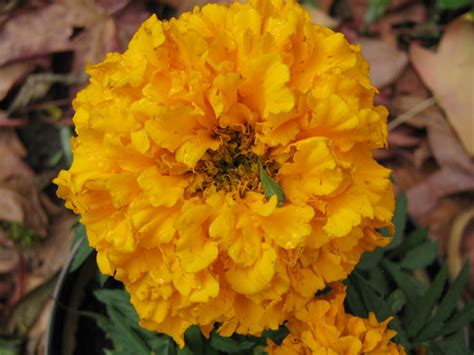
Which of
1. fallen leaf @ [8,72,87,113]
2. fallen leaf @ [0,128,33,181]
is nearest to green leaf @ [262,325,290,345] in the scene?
fallen leaf @ [0,128,33,181]

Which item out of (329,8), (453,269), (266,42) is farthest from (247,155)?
(329,8)

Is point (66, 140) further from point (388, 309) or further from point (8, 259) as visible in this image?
point (388, 309)

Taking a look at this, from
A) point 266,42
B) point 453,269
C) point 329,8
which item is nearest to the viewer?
point 266,42

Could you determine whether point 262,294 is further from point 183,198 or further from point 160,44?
point 160,44

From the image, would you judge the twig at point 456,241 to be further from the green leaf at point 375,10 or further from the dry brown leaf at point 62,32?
the dry brown leaf at point 62,32

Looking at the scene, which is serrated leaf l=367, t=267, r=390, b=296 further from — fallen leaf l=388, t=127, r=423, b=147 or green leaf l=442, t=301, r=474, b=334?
fallen leaf l=388, t=127, r=423, b=147

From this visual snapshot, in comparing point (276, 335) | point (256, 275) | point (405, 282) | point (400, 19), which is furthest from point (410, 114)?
point (256, 275)
